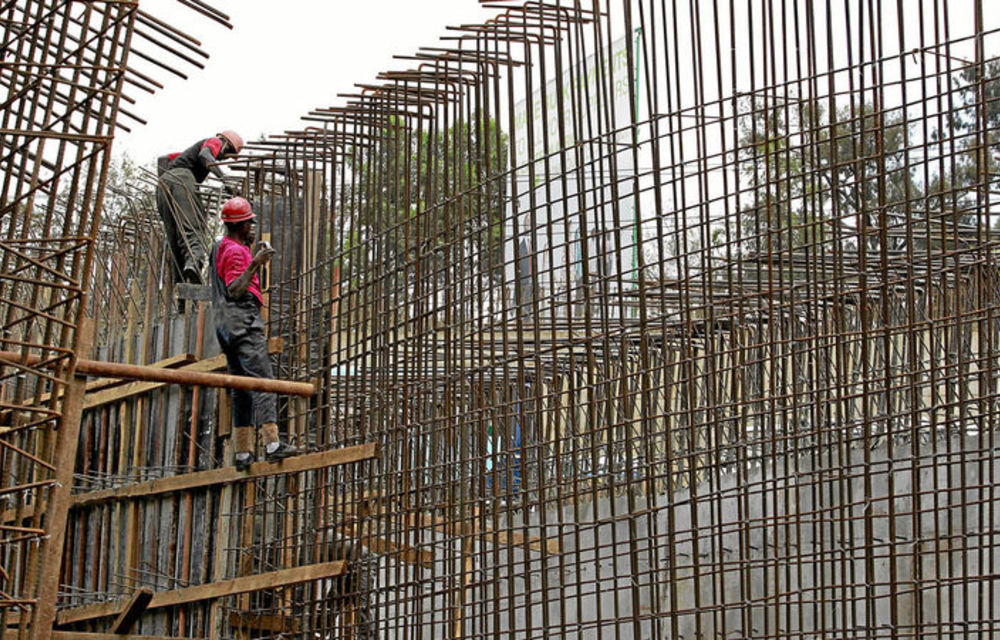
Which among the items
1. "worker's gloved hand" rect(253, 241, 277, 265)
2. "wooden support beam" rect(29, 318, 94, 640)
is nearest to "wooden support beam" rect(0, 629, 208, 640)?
"wooden support beam" rect(29, 318, 94, 640)

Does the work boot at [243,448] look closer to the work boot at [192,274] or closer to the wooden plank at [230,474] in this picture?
the wooden plank at [230,474]

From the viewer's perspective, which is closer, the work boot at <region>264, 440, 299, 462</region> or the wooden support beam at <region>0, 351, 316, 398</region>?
the wooden support beam at <region>0, 351, 316, 398</region>

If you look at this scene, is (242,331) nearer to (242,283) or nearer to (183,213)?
(242,283)

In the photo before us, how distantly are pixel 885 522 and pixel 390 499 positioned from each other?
3.59m

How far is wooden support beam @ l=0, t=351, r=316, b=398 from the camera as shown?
31.2 feet

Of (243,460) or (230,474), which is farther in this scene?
(230,474)

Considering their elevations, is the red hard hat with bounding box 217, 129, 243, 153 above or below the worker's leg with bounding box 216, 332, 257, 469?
above

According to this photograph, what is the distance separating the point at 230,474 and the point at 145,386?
4.80 ft

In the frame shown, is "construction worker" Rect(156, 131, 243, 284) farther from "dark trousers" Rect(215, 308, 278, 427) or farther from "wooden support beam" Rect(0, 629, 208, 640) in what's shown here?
"wooden support beam" Rect(0, 629, 208, 640)

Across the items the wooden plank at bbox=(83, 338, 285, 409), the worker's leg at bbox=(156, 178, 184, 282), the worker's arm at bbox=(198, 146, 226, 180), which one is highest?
the worker's arm at bbox=(198, 146, 226, 180)

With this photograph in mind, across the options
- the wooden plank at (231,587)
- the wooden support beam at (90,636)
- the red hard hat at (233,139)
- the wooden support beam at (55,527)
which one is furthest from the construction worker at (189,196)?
the wooden support beam at (90,636)

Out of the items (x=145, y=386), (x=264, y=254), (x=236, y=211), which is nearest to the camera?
(x=264, y=254)

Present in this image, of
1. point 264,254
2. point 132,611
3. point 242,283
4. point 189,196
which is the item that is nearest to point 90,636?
point 132,611

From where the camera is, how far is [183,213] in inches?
475
